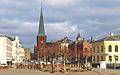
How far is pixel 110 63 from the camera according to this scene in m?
104

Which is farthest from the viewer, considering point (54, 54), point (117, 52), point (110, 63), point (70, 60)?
point (70, 60)

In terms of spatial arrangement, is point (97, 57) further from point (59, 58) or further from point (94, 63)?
point (59, 58)

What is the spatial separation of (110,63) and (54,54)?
1647 inches

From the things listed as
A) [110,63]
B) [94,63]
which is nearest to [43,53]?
[94,63]

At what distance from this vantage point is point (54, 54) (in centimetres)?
14212

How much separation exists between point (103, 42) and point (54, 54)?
112ft

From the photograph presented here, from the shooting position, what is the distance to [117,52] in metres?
112

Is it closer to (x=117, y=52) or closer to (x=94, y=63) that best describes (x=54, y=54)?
(x=94, y=63)

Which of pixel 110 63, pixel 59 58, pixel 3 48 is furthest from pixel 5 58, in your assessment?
pixel 110 63

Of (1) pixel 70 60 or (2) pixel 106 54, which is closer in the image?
(2) pixel 106 54

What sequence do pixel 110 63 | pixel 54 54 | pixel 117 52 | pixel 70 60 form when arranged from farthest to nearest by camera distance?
pixel 70 60
pixel 54 54
pixel 117 52
pixel 110 63

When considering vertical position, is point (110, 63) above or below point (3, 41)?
below

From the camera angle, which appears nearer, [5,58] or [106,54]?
[106,54]

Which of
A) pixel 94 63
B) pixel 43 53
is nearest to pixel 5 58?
pixel 43 53
